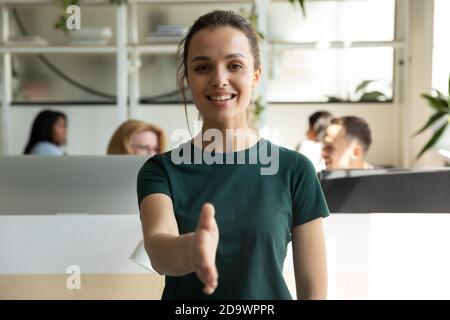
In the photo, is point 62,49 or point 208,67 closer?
point 208,67

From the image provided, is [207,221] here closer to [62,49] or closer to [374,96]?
[62,49]

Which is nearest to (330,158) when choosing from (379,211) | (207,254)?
(379,211)

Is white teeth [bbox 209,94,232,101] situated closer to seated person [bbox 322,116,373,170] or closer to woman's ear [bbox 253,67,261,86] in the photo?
woman's ear [bbox 253,67,261,86]

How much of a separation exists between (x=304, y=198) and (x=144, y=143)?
1.41 meters

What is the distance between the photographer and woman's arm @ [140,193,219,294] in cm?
34

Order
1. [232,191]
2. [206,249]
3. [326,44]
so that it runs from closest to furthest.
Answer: [206,249], [232,191], [326,44]

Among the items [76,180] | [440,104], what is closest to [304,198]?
[440,104]

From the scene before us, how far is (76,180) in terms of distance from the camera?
3.05 feet

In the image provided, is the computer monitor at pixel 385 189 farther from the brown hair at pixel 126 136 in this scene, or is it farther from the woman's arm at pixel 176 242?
the brown hair at pixel 126 136

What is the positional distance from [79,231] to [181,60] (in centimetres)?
38

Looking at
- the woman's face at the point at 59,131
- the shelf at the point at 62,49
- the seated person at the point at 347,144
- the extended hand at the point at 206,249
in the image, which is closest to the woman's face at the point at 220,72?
the extended hand at the point at 206,249

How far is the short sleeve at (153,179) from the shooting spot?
→ 45 cm

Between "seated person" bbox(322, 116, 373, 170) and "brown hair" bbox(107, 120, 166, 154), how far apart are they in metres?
0.45

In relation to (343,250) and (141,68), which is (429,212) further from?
(141,68)
